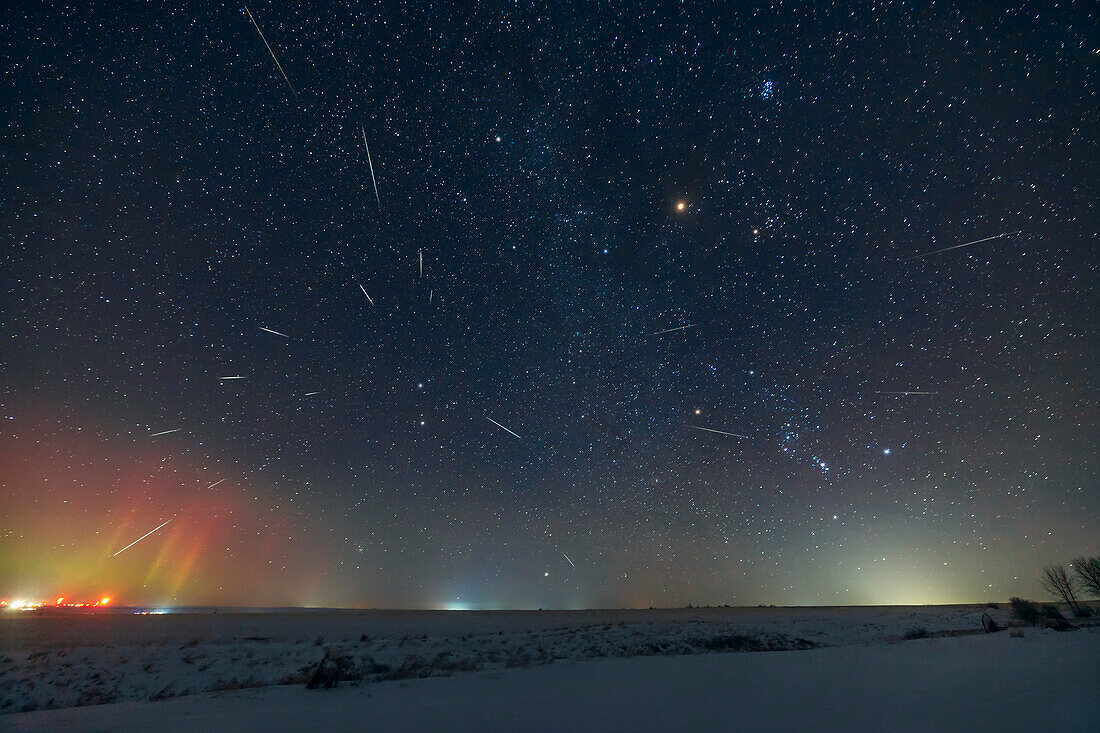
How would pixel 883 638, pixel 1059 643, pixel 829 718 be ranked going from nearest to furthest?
pixel 829 718 → pixel 1059 643 → pixel 883 638

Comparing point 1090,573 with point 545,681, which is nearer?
point 545,681

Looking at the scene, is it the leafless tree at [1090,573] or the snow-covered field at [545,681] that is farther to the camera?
the leafless tree at [1090,573]

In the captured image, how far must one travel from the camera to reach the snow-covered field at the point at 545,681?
6.61 meters

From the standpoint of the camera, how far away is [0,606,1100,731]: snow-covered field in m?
6.61

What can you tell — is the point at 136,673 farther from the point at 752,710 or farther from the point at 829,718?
the point at 829,718

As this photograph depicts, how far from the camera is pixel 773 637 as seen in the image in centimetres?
1948

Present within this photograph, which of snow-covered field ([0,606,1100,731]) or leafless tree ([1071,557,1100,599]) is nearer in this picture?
snow-covered field ([0,606,1100,731])

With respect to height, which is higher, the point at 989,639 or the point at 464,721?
the point at 989,639

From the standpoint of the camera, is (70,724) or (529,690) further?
(529,690)

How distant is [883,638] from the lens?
18750 millimetres

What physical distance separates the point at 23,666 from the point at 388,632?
1282 cm

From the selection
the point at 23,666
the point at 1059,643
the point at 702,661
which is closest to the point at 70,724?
the point at 23,666

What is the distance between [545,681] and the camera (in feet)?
34.8

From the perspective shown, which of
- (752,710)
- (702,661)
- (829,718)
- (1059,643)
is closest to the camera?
(829,718)
